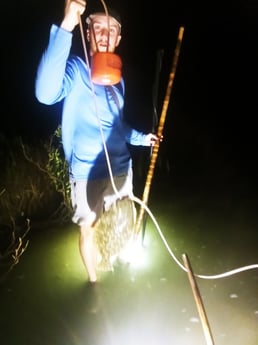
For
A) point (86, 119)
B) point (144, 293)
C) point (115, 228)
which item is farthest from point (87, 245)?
point (86, 119)

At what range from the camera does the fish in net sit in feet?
9.15

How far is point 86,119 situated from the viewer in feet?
8.45

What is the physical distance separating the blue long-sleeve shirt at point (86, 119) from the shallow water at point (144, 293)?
52 cm

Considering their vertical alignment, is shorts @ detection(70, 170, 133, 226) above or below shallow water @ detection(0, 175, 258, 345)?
above

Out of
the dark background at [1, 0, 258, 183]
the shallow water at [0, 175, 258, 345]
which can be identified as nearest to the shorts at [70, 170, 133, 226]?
the shallow water at [0, 175, 258, 345]

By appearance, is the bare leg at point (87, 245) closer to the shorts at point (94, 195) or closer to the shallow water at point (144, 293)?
the shorts at point (94, 195)

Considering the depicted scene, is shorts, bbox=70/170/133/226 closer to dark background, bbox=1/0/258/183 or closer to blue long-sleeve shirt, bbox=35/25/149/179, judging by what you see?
blue long-sleeve shirt, bbox=35/25/149/179

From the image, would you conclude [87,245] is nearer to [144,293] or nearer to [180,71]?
[144,293]

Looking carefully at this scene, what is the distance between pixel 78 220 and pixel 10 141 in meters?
1.69

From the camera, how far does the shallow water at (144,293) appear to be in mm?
2754

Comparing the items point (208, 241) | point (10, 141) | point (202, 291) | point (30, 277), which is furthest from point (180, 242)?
point (10, 141)

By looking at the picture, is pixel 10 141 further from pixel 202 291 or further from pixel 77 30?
pixel 202 291

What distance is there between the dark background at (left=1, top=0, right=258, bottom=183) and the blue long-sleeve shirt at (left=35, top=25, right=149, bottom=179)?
2.73 feet

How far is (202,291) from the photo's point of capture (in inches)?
127
